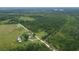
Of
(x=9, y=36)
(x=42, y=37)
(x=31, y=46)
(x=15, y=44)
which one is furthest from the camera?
(x=9, y=36)

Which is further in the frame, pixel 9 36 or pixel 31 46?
pixel 9 36

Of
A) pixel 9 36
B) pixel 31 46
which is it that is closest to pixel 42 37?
pixel 31 46

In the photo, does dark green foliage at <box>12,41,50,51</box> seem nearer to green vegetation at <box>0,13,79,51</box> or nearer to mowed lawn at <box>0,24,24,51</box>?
green vegetation at <box>0,13,79,51</box>

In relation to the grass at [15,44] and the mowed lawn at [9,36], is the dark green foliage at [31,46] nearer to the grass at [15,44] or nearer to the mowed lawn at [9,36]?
the grass at [15,44]

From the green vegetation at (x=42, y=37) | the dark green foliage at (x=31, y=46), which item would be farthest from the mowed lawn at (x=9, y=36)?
the dark green foliage at (x=31, y=46)

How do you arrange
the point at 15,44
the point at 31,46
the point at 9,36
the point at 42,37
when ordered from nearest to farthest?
the point at 31,46 < the point at 15,44 < the point at 42,37 < the point at 9,36

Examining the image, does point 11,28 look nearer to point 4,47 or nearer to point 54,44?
point 4,47

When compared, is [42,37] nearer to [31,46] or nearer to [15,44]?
[31,46]

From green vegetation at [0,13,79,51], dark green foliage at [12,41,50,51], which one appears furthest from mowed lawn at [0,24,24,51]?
dark green foliage at [12,41,50,51]

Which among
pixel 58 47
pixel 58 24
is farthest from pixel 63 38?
pixel 58 24
